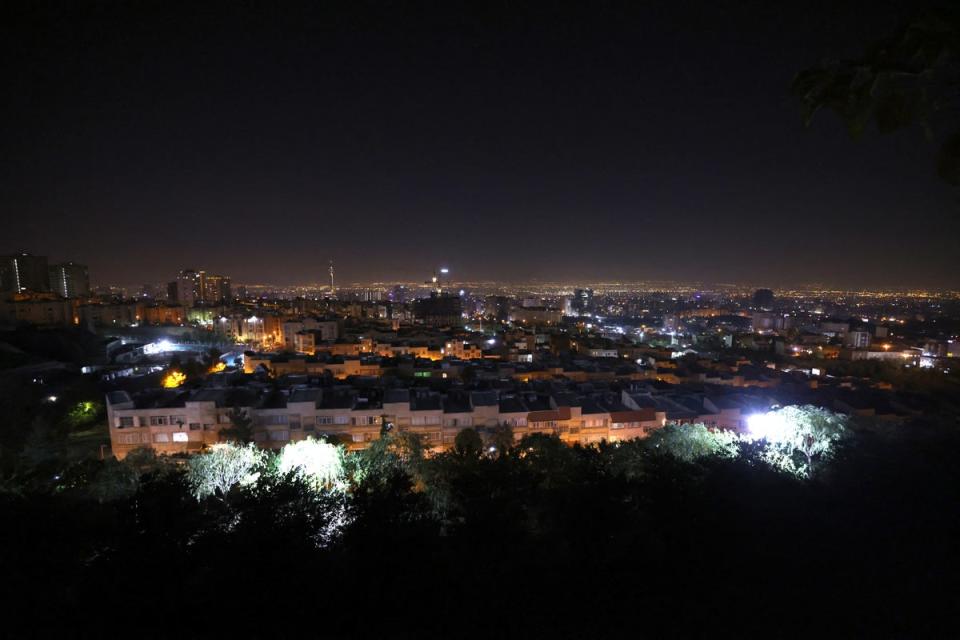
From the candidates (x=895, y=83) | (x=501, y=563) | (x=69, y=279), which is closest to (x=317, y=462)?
(x=501, y=563)

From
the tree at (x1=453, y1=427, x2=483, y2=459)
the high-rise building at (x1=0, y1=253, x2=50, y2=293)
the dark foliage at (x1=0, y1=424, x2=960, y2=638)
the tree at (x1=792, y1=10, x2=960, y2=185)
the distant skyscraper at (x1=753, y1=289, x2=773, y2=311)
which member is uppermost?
the high-rise building at (x1=0, y1=253, x2=50, y2=293)

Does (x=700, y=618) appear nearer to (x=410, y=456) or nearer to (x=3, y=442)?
(x=410, y=456)

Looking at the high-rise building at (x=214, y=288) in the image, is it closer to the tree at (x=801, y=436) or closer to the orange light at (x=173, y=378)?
the orange light at (x=173, y=378)

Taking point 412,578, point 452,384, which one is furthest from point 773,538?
point 452,384

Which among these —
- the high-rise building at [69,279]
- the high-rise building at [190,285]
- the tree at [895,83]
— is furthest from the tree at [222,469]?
the high-rise building at [190,285]

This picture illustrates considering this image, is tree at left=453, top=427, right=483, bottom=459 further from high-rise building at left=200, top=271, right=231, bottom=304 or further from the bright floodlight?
high-rise building at left=200, top=271, right=231, bottom=304

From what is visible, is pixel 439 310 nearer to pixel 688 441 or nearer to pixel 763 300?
pixel 688 441

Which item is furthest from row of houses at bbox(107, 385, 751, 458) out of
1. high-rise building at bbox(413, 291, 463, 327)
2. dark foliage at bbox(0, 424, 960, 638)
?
high-rise building at bbox(413, 291, 463, 327)
